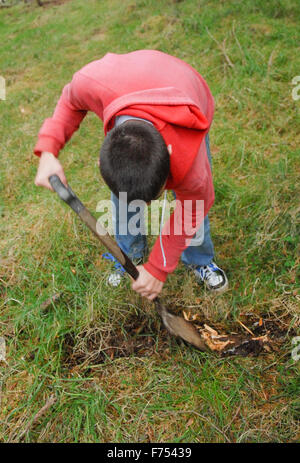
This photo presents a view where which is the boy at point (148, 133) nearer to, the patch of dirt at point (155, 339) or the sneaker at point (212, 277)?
the patch of dirt at point (155, 339)

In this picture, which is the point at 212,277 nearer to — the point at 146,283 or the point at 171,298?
the point at 171,298

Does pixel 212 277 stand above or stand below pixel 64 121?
below

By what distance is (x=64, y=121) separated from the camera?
1482 millimetres

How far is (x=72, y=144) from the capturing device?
3.22 meters

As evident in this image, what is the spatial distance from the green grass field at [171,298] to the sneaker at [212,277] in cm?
8

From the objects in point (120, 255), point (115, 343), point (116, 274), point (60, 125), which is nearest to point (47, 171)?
point (60, 125)

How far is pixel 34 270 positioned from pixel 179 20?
3.85 m

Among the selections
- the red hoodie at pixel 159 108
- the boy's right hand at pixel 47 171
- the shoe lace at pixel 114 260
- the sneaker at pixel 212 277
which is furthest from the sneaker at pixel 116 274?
Answer: the boy's right hand at pixel 47 171

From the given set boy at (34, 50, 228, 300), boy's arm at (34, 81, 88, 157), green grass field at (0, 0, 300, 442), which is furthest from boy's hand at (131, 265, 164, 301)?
boy's arm at (34, 81, 88, 157)

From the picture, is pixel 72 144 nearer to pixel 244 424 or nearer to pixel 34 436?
pixel 34 436

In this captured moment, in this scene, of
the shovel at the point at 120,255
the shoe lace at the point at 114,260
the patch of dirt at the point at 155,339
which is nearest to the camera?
the shovel at the point at 120,255

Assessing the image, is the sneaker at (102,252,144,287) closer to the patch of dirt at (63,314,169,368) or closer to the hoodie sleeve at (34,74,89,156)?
the patch of dirt at (63,314,169,368)

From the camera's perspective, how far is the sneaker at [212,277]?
74.8 inches

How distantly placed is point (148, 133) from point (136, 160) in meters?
0.10
